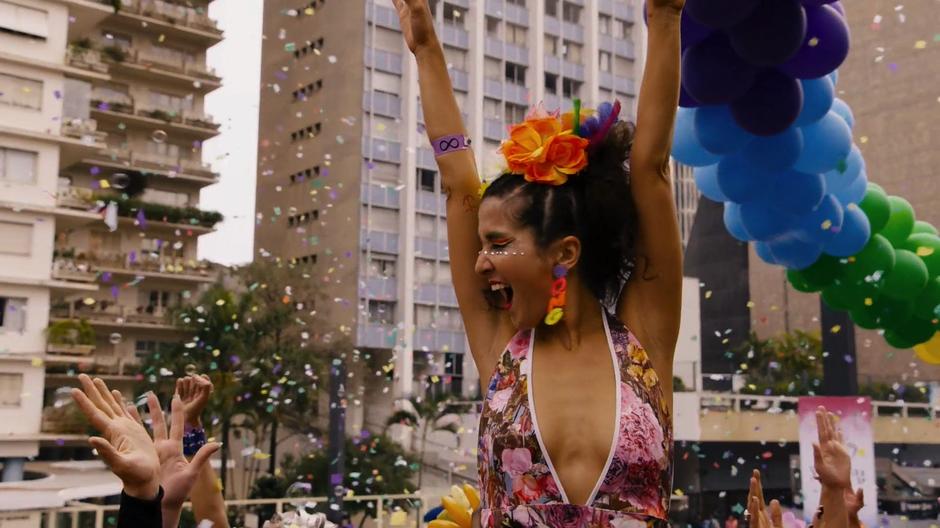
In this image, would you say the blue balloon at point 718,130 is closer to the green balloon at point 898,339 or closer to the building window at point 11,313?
the green balloon at point 898,339

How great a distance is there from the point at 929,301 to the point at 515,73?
94.7 feet

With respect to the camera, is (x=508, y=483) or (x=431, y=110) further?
(x=431, y=110)

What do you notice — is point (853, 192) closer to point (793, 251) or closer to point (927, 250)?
point (793, 251)

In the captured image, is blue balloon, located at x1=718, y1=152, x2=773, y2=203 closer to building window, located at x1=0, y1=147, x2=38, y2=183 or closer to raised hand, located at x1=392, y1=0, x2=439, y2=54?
raised hand, located at x1=392, y1=0, x2=439, y2=54

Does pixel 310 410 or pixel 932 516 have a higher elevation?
pixel 310 410

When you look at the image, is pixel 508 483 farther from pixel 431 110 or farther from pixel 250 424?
pixel 250 424

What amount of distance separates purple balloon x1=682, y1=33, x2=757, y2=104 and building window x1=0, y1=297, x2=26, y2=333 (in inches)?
746

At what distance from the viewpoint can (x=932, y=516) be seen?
1941 centimetres

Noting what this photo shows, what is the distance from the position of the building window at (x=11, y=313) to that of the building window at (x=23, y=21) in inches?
217

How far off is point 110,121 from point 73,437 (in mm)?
9203

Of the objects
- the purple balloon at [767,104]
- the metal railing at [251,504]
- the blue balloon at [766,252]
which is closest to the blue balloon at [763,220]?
the blue balloon at [766,252]

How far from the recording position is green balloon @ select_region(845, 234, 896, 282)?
6.18 m

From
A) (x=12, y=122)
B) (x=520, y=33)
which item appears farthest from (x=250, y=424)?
(x=520, y=33)

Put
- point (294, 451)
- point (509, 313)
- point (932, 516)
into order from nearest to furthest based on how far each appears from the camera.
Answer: point (509, 313)
point (932, 516)
point (294, 451)
